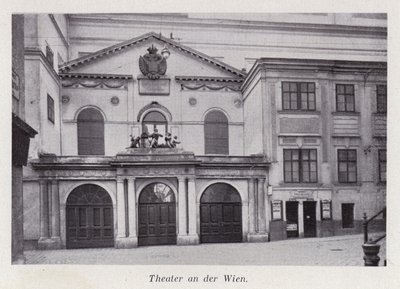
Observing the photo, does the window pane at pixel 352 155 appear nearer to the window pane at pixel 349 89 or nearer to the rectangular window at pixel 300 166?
the rectangular window at pixel 300 166

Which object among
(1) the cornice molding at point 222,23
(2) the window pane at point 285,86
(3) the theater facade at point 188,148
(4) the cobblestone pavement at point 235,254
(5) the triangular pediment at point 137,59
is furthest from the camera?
(5) the triangular pediment at point 137,59

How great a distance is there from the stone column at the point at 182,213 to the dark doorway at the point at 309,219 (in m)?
2.59

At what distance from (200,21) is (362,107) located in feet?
11.7

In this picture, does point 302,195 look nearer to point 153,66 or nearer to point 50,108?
point 153,66

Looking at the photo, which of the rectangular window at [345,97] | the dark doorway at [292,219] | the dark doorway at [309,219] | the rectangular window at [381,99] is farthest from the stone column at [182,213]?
the rectangular window at [381,99]

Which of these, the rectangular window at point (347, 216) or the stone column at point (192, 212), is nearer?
the rectangular window at point (347, 216)

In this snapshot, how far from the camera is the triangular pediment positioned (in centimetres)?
1059

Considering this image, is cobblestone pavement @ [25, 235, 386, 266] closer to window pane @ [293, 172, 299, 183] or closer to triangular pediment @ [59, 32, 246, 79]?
window pane @ [293, 172, 299, 183]

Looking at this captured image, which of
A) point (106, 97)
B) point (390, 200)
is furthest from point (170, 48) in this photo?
point (390, 200)

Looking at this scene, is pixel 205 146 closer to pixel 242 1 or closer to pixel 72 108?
pixel 72 108

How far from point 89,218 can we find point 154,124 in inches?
99.6

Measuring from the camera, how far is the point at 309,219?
10133mm

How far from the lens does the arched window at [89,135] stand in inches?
409

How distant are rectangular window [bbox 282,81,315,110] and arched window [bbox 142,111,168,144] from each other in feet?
9.01
